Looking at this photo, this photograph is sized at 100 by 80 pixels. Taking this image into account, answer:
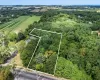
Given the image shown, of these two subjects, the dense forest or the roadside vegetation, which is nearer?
the dense forest

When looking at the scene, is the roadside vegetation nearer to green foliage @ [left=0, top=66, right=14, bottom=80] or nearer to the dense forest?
the dense forest

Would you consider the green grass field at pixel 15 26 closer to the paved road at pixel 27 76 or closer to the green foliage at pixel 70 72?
the paved road at pixel 27 76

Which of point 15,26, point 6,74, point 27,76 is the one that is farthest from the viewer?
point 15,26

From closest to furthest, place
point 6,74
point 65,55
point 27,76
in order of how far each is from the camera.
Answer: point 6,74 → point 27,76 → point 65,55

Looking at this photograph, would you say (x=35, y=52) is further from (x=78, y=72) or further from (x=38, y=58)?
(x=78, y=72)

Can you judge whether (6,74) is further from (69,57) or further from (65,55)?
(69,57)

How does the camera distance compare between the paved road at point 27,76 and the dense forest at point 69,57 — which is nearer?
the dense forest at point 69,57

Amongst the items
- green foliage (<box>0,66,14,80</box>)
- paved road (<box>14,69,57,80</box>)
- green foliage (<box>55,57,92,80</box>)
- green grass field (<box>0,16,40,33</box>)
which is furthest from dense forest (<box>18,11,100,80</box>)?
green grass field (<box>0,16,40,33</box>)

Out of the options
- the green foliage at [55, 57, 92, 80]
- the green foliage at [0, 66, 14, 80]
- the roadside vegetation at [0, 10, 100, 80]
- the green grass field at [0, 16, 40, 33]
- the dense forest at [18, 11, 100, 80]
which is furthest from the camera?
the green grass field at [0, 16, 40, 33]

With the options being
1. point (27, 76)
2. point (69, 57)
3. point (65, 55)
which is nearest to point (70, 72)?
point (69, 57)

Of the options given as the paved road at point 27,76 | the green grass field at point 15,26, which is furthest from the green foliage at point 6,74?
the green grass field at point 15,26

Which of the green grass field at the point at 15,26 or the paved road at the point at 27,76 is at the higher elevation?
Result: the green grass field at the point at 15,26

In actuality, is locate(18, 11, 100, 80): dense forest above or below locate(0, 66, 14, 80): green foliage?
above
